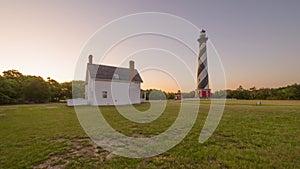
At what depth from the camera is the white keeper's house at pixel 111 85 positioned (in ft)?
77.4

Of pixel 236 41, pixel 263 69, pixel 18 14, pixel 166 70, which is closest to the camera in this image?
pixel 18 14

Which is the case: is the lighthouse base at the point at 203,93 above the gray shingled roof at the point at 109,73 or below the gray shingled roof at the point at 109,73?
below

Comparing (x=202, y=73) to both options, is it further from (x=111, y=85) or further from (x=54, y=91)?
(x=54, y=91)

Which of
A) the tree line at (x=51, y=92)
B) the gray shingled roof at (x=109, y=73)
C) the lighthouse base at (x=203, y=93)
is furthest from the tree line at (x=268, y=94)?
the gray shingled roof at (x=109, y=73)

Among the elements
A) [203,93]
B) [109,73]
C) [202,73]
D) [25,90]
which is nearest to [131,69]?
[109,73]

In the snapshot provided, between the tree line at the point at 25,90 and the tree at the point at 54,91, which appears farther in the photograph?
the tree at the point at 54,91

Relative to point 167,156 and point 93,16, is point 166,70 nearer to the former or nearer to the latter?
point 93,16

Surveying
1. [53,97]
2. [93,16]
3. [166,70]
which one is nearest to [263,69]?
[166,70]

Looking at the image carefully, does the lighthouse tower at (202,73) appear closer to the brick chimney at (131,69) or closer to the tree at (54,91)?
the brick chimney at (131,69)

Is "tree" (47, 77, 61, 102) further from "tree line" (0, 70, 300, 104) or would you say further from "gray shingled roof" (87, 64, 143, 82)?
"gray shingled roof" (87, 64, 143, 82)

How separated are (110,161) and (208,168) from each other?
2.11 m

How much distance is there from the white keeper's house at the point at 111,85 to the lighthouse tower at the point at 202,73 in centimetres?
1788

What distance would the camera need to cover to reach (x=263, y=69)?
3031 cm

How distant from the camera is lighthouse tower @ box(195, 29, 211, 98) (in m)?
39.8
